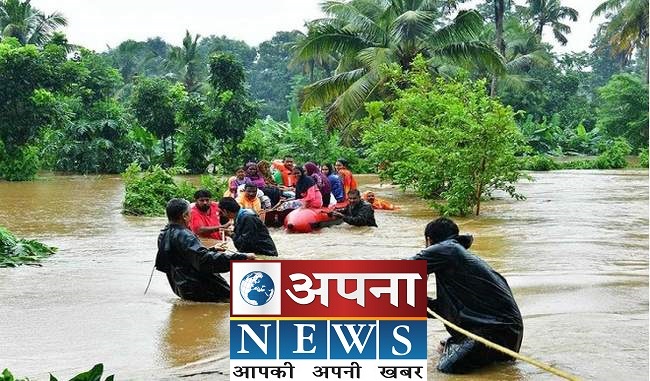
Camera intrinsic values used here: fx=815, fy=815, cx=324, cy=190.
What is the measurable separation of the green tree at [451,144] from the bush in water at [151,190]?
445 cm

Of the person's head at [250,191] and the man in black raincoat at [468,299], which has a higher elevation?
the person's head at [250,191]

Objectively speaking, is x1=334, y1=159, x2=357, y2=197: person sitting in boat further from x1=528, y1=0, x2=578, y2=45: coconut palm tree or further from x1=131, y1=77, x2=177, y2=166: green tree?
x1=528, y1=0, x2=578, y2=45: coconut palm tree

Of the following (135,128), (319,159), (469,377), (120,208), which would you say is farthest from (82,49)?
(469,377)

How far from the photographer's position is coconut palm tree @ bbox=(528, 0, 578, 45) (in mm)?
49406

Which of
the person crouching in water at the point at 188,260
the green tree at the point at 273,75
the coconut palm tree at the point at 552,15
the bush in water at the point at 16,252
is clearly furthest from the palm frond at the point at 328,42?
the green tree at the point at 273,75

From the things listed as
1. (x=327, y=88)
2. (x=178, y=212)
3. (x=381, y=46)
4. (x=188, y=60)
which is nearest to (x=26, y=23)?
(x=188, y=60)

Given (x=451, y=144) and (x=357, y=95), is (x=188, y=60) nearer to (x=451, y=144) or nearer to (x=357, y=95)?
(x=357, y=95)

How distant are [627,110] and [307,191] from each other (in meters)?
30.8

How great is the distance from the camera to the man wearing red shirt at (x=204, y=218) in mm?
10172

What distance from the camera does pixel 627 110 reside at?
134 feet

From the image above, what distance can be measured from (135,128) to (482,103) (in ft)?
65.1

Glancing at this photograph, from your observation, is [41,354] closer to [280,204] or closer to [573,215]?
[280,204]

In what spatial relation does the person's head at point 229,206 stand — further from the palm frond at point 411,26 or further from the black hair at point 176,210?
the palm frond at point 411,26

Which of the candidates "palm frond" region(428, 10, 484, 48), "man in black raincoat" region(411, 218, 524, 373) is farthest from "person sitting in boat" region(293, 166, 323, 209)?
"palm frond" region(428, 10, 484, 48)
